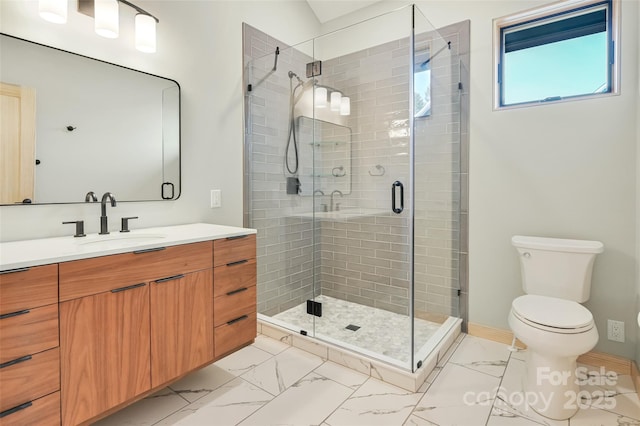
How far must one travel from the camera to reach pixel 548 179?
7.51ft

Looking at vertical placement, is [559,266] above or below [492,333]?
above

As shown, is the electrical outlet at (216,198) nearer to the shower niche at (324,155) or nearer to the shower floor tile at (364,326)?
the shower niche at (324,155)

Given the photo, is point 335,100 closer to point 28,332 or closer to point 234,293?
point 234,293

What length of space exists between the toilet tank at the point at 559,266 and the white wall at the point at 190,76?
2059 millimetres

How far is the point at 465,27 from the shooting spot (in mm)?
2551

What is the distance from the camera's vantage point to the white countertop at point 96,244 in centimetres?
125

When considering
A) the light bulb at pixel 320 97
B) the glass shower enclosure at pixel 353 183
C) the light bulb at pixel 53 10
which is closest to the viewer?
the light bulb at pixel 53 10

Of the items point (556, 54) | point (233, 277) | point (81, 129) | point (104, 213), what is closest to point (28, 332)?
point (104, 213)

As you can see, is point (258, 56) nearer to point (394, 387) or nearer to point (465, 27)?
point (465, 27)

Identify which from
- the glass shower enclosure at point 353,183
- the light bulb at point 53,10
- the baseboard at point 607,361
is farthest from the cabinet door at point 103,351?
the baseboard at point 607,361

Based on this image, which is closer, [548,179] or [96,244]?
[96,244]

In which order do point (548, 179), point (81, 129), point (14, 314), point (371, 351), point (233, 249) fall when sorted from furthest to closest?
point (548, 179)
point (371, 351)
point (233, 249)
point (81, 129)
point (14, 314)

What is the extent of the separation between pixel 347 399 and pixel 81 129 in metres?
2.02

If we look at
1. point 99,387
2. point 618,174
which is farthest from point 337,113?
point 99,387
